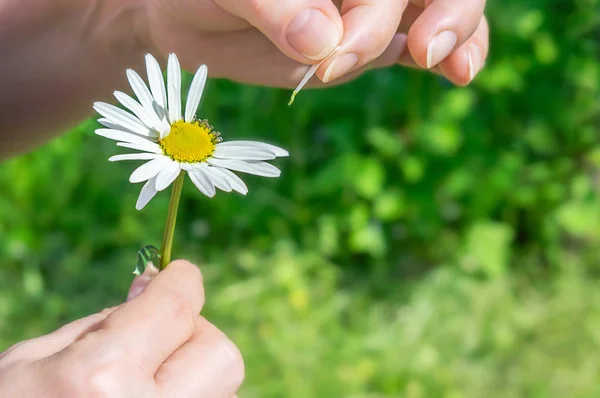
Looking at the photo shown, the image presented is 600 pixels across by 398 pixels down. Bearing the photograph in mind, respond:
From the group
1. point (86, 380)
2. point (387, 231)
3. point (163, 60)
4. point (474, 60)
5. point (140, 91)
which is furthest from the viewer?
point (387, 231)

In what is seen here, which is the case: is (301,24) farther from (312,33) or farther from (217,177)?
(217,177)

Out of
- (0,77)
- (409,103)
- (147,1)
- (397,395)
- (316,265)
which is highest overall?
(147,1)

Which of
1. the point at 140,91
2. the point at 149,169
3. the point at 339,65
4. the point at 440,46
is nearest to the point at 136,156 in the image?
the point at 149,169

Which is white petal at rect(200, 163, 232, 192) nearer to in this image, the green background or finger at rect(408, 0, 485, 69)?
finger at rect(408, 0, 485, 69)

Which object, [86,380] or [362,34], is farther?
Answer: [362,34]

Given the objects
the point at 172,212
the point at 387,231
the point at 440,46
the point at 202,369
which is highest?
the point at 440,46

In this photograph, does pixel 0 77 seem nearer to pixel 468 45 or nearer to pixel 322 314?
pixel 468 45

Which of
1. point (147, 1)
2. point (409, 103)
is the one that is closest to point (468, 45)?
point (147, 1)
